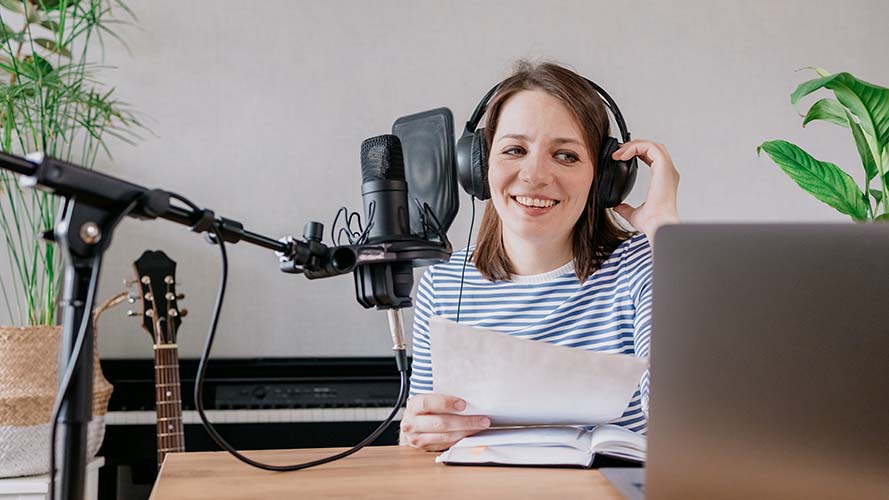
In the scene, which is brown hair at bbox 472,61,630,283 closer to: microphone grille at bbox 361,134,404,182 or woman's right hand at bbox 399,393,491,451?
woman's right hand at bbox 399,393,491,451

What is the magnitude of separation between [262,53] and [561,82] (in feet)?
3.98

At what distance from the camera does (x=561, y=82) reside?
1.64 metres

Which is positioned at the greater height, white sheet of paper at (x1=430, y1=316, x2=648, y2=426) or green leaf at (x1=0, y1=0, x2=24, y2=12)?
green leaf at (x1=0, y1=0, x2=24, y2=12)

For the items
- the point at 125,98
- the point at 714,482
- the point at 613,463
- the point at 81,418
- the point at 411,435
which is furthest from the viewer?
the point at 125,98

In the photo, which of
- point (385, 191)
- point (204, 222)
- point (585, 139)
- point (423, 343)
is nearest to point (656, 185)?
point (585, 139)

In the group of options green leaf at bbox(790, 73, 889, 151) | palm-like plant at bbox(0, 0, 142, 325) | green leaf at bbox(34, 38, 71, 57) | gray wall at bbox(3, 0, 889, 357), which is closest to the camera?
green leaf at bbox(790, 73, 889, 151)

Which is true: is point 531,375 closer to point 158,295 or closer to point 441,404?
point 441,404

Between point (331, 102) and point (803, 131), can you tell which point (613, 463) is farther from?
point (803, 131)

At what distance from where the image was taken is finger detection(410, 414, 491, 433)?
111 centimetres

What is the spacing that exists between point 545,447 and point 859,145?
1.39 meters

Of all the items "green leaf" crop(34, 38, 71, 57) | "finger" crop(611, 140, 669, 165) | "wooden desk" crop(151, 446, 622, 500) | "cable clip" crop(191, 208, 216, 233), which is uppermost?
"green leaf" crop(34, 38, 71, 57)

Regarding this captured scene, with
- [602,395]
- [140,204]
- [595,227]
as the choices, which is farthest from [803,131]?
[140,204]

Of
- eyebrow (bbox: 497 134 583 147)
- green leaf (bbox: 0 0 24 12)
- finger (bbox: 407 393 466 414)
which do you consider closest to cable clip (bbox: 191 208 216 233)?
finger (bbox: 407 393 466 414)

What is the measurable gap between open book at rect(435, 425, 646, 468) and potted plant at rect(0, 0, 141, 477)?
1.29 metres
